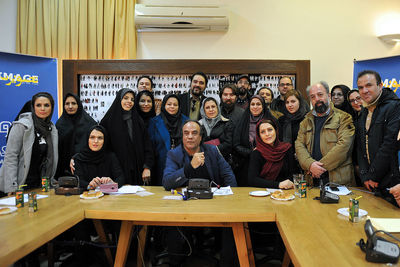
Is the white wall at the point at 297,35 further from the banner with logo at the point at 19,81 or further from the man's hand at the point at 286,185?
the man's hand at the point at 286,185

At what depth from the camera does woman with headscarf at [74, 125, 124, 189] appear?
8.79 feet

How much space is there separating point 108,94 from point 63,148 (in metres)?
1.30

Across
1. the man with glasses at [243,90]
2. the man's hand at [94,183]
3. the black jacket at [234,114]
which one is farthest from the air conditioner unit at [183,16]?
the man's hand at [94,183]

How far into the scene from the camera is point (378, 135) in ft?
7.70

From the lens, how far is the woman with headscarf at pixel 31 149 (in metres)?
2.58

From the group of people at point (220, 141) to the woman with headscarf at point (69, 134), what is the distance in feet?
0.04

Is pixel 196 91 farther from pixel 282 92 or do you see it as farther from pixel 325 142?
pixel 325 142

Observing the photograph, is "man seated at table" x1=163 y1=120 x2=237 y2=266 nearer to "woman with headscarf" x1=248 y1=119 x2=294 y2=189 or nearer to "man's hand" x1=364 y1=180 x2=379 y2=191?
"woman with headscarf" x1=248 y1=119 x2=294 y2=189

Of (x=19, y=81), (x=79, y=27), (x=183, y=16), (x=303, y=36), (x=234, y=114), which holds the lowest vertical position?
(x=234, y=114)

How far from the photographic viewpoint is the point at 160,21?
4.42 meters

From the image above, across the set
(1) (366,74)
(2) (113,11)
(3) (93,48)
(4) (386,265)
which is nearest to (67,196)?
(4) (386,265)

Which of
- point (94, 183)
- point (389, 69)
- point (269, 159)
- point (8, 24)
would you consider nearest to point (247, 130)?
point (269, 159)

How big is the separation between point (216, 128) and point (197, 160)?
91 cm

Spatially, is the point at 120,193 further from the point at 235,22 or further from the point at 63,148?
the point at 235,22
